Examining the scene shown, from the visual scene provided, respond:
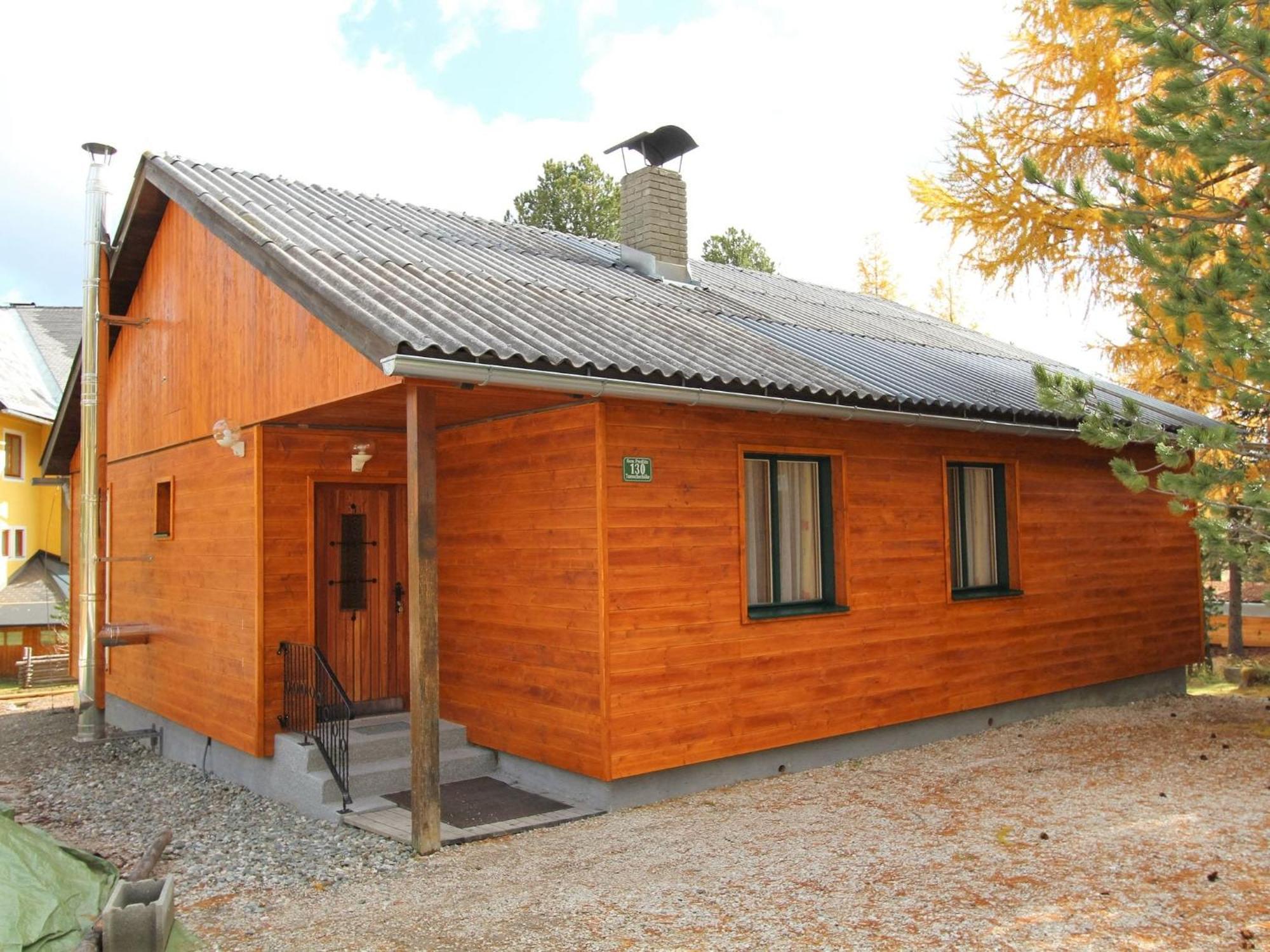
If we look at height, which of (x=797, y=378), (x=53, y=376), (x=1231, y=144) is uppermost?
(x=53, y=376)

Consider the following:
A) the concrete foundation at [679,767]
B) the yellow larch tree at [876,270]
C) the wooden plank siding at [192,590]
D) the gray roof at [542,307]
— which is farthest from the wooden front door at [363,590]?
the yellow larch tree at [876,270]

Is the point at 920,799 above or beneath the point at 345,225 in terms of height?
beneath

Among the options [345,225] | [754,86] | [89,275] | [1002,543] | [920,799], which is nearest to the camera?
[920,799]

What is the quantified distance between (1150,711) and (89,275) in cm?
1248

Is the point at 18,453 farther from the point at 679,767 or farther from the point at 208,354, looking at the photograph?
the point at 679,767

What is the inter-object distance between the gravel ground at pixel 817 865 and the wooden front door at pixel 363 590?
141 centimetres

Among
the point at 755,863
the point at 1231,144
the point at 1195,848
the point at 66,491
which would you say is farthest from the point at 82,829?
the point at 66,491

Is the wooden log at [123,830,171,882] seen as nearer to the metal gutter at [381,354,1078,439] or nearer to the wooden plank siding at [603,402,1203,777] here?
the wooden plank siding at [603,402,1203,777]

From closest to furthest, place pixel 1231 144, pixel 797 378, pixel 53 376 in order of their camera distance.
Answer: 1. pixel 1231 144
2. pixel 797 378
3. pixel 53 376

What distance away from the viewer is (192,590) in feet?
33.0

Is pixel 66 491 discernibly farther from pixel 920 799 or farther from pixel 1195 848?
pixel 1195 848

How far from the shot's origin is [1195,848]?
230 inches

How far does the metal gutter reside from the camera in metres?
5.92

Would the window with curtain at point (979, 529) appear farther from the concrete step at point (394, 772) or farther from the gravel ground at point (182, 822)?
the gravel ground at point (182, 822)
